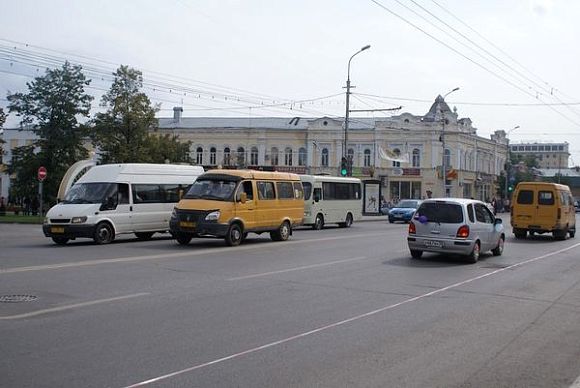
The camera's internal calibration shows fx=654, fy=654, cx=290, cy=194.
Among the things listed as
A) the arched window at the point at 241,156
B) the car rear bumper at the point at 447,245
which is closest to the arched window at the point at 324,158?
the arched window at the point at 241,156

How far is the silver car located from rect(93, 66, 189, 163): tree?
3244 centimetres

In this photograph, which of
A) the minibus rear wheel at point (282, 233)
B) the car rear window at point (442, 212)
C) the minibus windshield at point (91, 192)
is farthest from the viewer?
the minibus rear wheel at point (282, 233)

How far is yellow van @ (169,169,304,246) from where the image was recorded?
65.1 ft

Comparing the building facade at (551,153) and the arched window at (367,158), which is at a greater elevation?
the building facade at (551,153)

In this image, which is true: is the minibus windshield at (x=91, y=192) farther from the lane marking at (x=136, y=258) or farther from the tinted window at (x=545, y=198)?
the tinted window at (x=545, y=198)

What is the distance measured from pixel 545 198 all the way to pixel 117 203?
57.9ft

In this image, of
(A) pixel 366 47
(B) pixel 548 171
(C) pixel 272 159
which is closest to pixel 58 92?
(A) pixel 366 47

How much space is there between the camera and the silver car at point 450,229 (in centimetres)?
1730

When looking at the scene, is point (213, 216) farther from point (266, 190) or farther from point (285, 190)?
point (285, 190)

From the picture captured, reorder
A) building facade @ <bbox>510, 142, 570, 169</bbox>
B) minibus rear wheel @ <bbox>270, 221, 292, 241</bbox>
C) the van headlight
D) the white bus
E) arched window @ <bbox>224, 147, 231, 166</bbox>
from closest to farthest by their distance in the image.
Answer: the van headlight
minibus rear wheel @ <bbox>270, 221, 292, 241</bbox>
the white bus
arched window @ <bbox>224, 147, 231, 166</bbox>
building facade @ <bbox>510, 142, 570, 169</bbox>

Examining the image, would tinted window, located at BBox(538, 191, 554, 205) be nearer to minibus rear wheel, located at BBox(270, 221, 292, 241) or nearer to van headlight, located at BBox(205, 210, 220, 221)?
minibus rear wheel, located at BBox(270, 221, 292, 241)

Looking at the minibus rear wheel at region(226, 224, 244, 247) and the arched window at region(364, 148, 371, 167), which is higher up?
the arched window at region(364, 148, 371, 167)

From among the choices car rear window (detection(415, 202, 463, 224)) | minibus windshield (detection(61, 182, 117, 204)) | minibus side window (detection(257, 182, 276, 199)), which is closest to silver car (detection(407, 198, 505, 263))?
car rear window (detection(415, 202, 463, 224))

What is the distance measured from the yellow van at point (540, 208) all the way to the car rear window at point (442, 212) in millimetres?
11665
